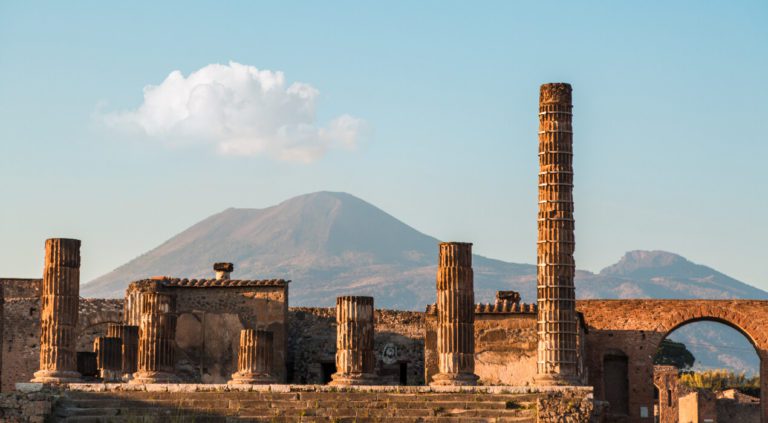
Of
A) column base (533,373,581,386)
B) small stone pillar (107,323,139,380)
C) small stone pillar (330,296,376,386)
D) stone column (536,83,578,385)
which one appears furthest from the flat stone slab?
small stone pillar (107,323,139,380)

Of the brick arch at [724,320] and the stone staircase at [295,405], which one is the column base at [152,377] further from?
the brick arch at [724,320]

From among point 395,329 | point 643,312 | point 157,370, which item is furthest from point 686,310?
point 157,370

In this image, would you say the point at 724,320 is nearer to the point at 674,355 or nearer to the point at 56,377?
the point at 56,377

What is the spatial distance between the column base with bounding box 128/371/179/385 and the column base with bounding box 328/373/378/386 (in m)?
4.06

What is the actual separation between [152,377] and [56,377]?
7.36 feet

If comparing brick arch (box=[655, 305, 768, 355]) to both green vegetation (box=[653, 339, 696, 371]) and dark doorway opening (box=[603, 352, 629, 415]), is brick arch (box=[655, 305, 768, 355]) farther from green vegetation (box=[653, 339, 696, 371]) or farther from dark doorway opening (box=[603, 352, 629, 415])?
green vegetation (box=[653, 339, 696, 371])

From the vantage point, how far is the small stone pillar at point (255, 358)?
1511 inches

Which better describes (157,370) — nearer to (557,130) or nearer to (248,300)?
(248,300)

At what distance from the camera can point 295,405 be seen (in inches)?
1389

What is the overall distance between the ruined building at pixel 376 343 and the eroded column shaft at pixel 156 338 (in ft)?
0.12

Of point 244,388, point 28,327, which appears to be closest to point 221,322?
point 244,388

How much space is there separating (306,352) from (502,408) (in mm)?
12704

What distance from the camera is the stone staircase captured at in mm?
34438

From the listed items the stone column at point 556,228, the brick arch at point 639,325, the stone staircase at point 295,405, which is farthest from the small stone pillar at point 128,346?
the brick arch at point 639,325
